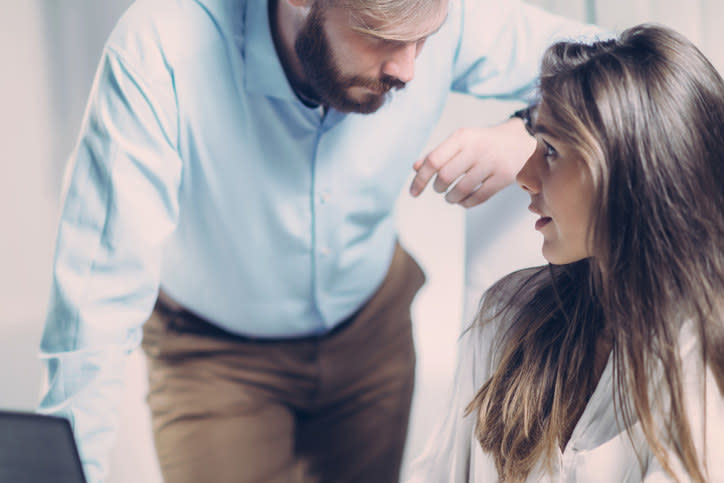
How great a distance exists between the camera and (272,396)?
4.72 ft

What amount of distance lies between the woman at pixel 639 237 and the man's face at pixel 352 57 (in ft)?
0.61

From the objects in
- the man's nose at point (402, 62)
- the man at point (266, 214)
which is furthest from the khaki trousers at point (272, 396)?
the man's nose at point (402, 62)

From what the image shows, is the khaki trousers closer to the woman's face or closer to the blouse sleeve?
the blouse sleeve

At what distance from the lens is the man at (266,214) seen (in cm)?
100

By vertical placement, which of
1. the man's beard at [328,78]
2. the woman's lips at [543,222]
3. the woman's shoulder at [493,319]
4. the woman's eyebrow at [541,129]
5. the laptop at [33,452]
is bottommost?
the laptop at [33,452]

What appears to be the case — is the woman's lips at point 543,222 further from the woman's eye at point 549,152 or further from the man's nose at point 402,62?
the man's nose at point 402,62

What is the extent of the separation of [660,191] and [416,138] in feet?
1.95

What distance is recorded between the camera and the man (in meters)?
1.00

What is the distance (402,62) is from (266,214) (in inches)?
14.6

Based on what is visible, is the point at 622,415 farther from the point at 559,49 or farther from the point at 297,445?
the point at 297,445

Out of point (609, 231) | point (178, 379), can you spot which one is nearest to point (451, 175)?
point (609, 231)

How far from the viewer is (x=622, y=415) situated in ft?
2.88

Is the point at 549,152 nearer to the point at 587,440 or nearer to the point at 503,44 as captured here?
the point at 587,440

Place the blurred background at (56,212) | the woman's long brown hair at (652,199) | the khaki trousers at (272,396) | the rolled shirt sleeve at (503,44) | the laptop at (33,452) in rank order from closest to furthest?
the laptop at (33,452)
the woman's long brown hair at (652,199)
the rolled shirt sleeve at (503,44)
the khaki trousers at (272,396)
the blurred background at (56,212)
